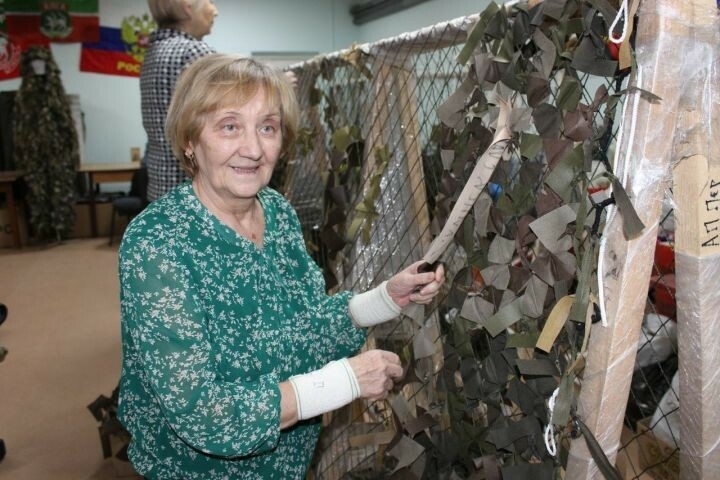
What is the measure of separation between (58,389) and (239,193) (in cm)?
243

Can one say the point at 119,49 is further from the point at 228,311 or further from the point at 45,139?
the point at 228,311

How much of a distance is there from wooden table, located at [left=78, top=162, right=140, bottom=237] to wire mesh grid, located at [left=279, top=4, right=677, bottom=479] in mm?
4612

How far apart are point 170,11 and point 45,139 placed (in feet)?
14.3

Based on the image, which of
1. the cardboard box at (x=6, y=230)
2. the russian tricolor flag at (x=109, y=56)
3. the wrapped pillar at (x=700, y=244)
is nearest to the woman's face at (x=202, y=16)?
the wrapped pillar at (x=700, y=244)

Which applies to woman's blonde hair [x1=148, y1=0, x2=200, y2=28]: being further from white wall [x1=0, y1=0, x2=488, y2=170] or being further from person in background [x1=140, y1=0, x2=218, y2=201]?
white wall [x1=0, y1=0, x2=488, y2=170]

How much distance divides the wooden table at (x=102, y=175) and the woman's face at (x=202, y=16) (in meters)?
4.72

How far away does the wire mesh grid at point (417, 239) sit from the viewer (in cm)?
100

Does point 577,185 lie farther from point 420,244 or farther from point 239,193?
point 420,244

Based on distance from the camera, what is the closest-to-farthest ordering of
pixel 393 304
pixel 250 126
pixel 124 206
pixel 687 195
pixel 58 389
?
1. pixel 687 195
2. pixel 250 126
3. pixel 393 304
4. pixel 58 389
5. pixel 124 206

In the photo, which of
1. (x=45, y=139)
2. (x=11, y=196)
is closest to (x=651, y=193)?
(x=45, y=139)

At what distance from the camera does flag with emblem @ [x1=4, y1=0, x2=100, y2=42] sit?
648 cm

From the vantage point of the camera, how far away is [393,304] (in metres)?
1.28

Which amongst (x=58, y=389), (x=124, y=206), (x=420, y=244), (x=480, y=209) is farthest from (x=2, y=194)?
(x=480, y=209)

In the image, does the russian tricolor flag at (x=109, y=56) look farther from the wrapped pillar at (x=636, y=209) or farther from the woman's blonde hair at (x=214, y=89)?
the wrapped pillar at (x=636, y=209)
